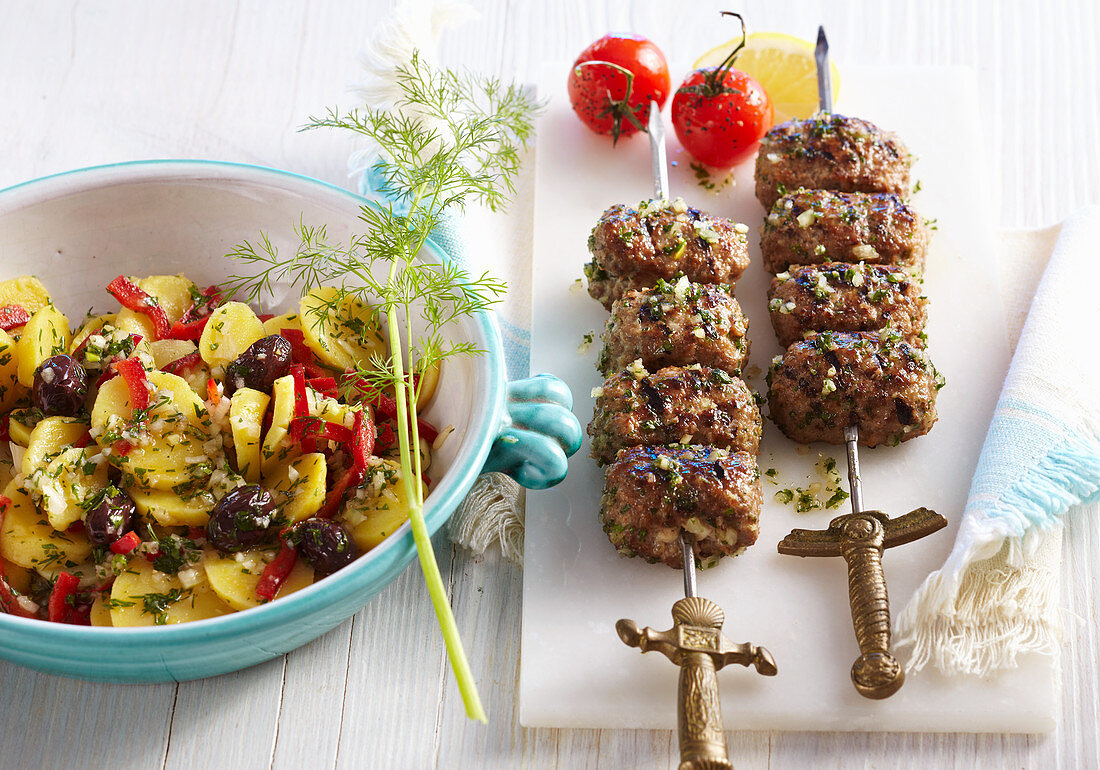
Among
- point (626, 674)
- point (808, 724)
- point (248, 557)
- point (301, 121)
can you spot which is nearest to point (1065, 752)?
point (808, 724)

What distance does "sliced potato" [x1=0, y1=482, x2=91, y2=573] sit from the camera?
241cm

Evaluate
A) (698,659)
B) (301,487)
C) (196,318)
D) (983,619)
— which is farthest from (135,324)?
(983,619)

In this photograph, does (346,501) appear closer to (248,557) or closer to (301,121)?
(248,557)

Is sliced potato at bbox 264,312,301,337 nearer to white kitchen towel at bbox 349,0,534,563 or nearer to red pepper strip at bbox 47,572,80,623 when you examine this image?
white kitchen towel at bbox 349,0,534,563

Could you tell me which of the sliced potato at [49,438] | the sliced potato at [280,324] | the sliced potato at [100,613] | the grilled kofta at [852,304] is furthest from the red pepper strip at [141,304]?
the grilled kofta at [852,304]

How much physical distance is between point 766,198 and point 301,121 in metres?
1.84

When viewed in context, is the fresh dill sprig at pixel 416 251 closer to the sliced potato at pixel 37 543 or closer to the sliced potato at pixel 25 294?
the sliced potato at pixel 25 294

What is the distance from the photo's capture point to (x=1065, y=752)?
2.56 meters

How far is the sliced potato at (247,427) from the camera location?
2.50m

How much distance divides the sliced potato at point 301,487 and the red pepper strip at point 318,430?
0.05 metres

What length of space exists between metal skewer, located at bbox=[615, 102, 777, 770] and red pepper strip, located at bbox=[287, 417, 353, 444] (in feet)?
2.73

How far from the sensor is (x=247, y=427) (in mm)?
2506

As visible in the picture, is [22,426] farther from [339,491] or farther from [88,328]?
[339,491]

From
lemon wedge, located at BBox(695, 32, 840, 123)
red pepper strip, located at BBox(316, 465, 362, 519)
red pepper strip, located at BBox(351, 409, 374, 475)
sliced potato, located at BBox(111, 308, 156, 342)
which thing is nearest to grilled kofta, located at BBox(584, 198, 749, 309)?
lemon wedge, located at BBox(695, 32, 840, 123)
